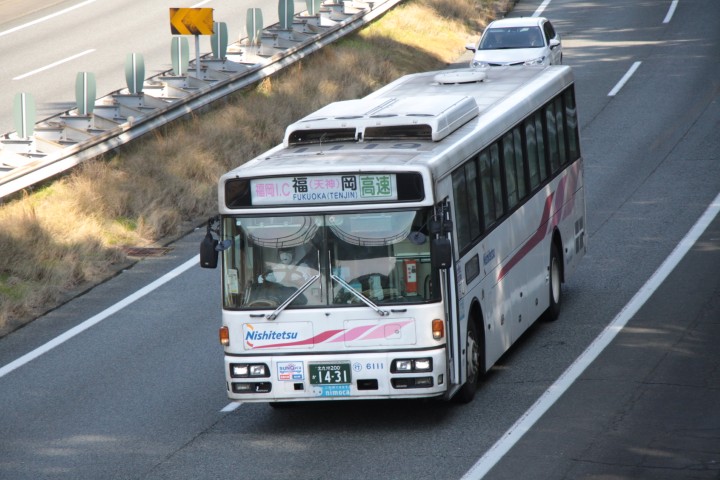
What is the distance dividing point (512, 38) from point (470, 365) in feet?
71.2

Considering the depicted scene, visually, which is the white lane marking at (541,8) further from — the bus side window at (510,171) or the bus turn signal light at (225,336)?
the bus turn signal light at (225,336)

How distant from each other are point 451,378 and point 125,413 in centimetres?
352

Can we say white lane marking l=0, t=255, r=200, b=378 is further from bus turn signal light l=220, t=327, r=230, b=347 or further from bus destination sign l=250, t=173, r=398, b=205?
bus destination sign l=250, t=173, r=398, b=205

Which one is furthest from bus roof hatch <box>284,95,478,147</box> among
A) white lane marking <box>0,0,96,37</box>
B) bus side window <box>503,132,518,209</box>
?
white lane marking <box>0,0,96,37</box>

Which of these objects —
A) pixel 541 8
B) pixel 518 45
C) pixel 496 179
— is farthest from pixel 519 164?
pixel 541 8

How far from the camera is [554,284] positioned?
55.6 feet

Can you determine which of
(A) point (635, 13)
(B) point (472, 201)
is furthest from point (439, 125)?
(A) point (635, 13)

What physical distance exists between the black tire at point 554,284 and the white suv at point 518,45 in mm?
15747

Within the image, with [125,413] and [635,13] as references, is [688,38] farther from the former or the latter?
[125,413]

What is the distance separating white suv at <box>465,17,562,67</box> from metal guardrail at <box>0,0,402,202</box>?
3851mm

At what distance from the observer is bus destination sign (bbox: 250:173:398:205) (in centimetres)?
1220

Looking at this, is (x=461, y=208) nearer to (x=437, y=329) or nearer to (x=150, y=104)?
(x=437, y=329)

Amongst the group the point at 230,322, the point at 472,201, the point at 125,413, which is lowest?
the point at 125,413

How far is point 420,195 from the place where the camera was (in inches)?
478
